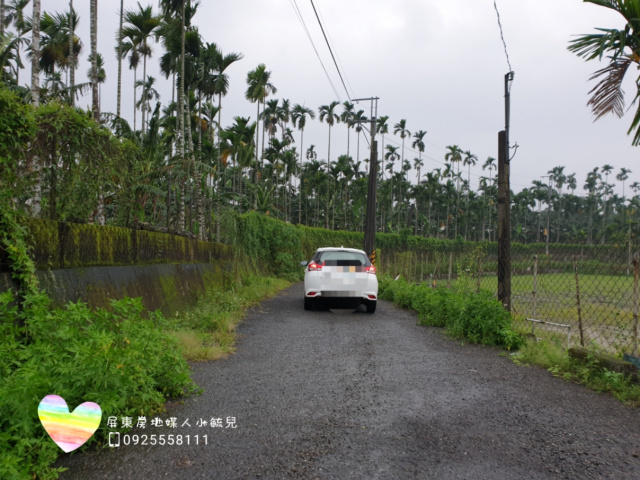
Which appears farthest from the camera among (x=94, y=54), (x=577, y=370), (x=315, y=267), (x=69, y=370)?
(x=94, y=54)

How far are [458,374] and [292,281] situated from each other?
17.8 meters

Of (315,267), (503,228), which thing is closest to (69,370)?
(315,267)

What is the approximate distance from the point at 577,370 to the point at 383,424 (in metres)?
3.06

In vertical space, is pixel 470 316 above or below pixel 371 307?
above

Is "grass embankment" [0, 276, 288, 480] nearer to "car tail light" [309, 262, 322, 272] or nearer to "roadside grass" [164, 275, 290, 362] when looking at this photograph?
"roadside grass" [164, 275, 290, 362]

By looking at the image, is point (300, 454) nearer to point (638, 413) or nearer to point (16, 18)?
point (638, 413)

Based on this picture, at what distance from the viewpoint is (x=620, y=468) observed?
3.15 m

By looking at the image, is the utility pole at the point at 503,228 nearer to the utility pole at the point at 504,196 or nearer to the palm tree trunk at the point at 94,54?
the utility pole at the point at 504,196

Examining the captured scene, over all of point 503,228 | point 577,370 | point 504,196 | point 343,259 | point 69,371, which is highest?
point 504,196

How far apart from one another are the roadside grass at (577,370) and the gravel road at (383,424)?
177 mm

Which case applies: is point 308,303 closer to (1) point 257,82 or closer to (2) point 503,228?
(2) point 503,228

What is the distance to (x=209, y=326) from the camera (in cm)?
805

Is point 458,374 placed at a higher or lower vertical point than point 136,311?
lower

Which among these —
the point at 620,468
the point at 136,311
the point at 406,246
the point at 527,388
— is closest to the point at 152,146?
the point at 136,311
